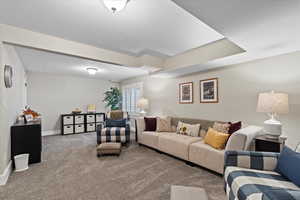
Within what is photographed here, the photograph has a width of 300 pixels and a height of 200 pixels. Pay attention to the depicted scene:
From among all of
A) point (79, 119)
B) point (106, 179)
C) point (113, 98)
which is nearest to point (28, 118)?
point (106, 179)

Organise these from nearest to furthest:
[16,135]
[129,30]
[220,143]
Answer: [129,30], [220,143], [16,135]

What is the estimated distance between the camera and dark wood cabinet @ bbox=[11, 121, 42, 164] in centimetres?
246

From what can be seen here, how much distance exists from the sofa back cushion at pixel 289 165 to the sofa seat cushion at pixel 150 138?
220cm

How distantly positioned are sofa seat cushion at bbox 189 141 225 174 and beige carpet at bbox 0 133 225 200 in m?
0.14

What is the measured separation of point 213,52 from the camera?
2662 millimetres

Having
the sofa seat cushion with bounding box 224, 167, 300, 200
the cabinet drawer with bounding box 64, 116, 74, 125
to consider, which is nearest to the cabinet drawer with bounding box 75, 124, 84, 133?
the cabinet drawer with bounding box 64, 116, 74, 125

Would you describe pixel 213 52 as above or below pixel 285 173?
above

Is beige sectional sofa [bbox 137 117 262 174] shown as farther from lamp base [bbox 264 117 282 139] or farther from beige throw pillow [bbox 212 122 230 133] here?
beige throw pillow [bbox 212 122 230 133]

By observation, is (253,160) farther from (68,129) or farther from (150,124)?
(68,129)

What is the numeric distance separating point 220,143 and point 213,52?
5.57 feet

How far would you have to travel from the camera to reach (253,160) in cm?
160

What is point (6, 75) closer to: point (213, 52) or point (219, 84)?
point (213, 52)

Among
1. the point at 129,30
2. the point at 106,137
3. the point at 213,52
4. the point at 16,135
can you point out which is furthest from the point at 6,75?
the point at 213,52

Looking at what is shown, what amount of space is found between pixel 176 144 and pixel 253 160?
4.69ft
